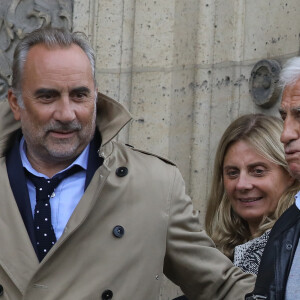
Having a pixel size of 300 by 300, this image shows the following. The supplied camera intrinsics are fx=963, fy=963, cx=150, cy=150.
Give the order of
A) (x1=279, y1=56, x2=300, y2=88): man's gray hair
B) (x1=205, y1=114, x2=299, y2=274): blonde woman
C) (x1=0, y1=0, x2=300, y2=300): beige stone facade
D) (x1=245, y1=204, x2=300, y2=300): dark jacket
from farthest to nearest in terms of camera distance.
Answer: (x1=0, y1=0, x2=300, y2=300): beige stone facade
(x1=205, y1=114, x2=299, y2=274): blonde woman
(x1=279, y1=56, x2=300, y2=88): man's gray hair
(x1=245, y1=204, x2=300, y2=300): dark jacket

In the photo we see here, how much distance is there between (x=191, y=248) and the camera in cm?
334

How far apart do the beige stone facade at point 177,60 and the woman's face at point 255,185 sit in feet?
1.73

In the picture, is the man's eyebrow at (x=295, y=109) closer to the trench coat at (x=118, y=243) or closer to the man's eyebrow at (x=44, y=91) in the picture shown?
the trench coat at (x=118, y=243)

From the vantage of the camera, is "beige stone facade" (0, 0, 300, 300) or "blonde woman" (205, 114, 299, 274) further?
"beige stone facade" (0, 0, 300, 300)

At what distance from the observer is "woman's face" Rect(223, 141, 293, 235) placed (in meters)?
3.84

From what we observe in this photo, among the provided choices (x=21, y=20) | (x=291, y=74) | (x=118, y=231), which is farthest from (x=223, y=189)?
(x=21, y=20)

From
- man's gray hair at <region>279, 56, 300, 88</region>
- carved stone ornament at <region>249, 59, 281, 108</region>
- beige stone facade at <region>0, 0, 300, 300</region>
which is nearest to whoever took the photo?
man's gray hair at <region>279, 56, 300, 88</region>

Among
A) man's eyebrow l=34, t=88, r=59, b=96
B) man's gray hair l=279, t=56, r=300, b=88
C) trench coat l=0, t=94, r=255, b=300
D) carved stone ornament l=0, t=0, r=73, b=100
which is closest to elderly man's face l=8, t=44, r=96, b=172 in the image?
man's eyebrow l=34, t=88, r=59, b=96

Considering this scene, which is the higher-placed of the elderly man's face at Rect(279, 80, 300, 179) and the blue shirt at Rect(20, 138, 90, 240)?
the elderly man's face at Rect(279, 80, 300, 179)

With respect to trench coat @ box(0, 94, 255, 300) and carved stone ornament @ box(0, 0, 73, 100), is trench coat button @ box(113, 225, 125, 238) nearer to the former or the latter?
trench coat @ box(0, 94, 255, 300)

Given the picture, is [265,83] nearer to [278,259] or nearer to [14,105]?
[14,105]

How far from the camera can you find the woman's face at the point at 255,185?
3836 millimetres

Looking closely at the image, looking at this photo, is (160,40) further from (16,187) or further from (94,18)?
(16,187)

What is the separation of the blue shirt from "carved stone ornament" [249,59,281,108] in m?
1.19
